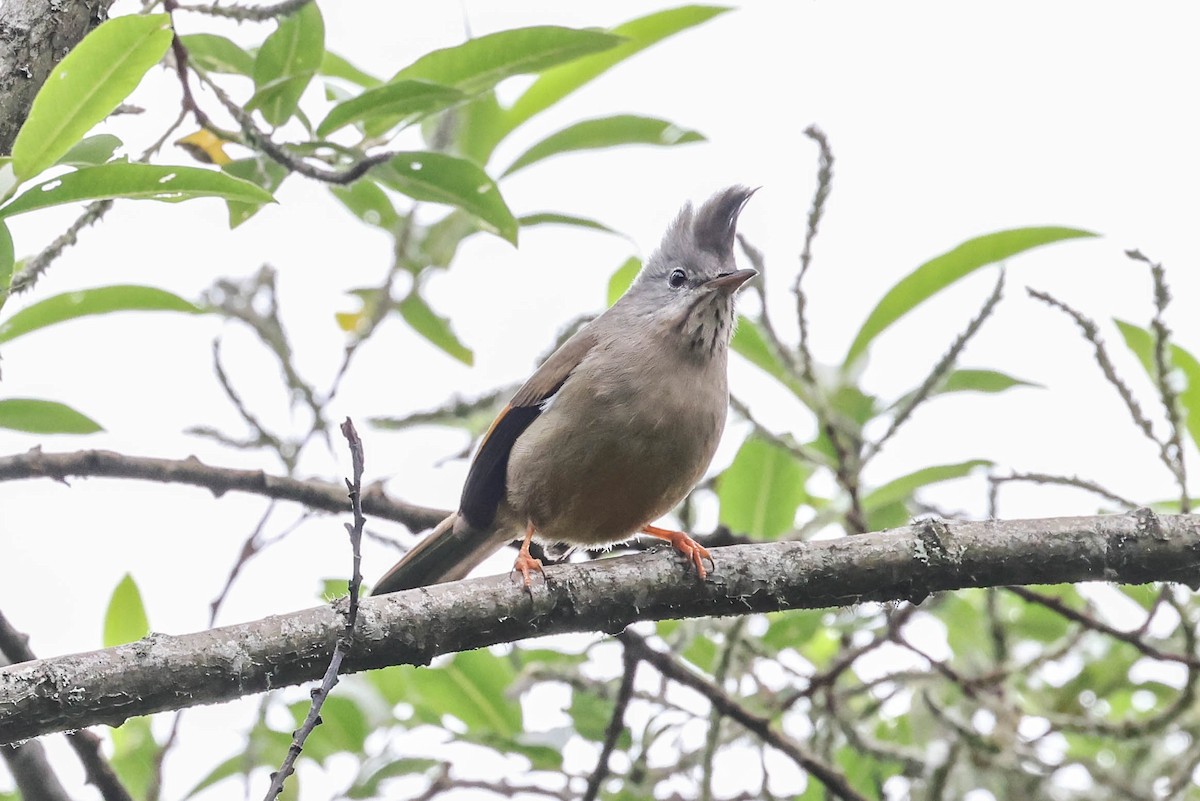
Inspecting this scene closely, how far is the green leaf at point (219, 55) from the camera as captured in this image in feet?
12.3

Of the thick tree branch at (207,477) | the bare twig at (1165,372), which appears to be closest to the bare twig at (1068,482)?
the bare twig at (1165,372)

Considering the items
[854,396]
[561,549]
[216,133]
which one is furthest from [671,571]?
[216,133]

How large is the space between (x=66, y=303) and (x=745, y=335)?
7.51 feet

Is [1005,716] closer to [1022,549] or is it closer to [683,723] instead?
[683,723]

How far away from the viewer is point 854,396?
167 inches

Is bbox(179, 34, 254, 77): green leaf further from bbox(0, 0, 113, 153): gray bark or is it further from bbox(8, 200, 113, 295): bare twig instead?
bbox(0, 0, 113, 153): gray bark

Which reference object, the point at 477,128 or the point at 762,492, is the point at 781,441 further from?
the point at 477,128

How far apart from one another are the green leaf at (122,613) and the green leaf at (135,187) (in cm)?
193

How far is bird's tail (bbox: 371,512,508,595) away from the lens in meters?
3.87

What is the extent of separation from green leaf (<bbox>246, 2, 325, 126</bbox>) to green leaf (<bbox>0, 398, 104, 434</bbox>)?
112 cm

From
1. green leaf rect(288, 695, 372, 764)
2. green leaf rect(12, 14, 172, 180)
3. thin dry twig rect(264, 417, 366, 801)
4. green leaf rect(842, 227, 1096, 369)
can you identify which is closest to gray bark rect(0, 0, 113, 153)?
green leaf rect(12, 14, 172, 180)

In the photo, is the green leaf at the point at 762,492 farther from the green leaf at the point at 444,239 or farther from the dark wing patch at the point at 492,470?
the green leaf at the point at 444,239

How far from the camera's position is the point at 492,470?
384 cm

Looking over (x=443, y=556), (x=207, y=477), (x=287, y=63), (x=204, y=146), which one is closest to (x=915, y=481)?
(x=443, y=556)
